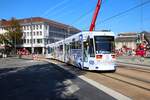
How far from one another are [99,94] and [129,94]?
1.12 m

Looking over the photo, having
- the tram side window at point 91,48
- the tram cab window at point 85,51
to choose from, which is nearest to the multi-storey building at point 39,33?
the tram cab window at point 85,51

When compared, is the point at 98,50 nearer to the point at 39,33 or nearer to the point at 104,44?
the point at 104,44

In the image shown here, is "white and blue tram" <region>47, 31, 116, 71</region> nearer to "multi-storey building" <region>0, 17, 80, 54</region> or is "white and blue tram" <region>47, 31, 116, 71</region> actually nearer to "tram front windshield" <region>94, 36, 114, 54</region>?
"tram front windshield" <region>94, 36, 114, 54</region>

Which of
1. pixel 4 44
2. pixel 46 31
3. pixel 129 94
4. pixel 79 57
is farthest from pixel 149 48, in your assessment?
pixel 129 94

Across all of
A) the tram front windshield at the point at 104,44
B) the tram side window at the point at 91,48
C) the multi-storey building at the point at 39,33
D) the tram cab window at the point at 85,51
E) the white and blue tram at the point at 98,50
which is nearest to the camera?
the white and blue tram at the point at 98,50

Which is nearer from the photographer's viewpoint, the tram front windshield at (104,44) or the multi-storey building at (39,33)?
the tram front windshield at (104,44)

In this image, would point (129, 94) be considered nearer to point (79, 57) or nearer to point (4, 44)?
point (79, 57)

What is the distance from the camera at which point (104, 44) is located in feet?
74.7

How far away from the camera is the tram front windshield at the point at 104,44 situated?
2259cm

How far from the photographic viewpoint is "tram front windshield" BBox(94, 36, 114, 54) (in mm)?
22594

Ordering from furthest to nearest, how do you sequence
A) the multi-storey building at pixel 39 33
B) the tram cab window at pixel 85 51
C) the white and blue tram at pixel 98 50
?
the multi-storey building at pixel 39 33 < the tram cab window at pixel 85 51 < the white and blue tram at pixel 98 50

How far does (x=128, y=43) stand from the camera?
143125mm

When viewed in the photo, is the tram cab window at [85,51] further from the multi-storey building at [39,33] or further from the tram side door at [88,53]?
the multi-storey building at [39,33]

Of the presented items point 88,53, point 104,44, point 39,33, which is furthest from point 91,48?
point 39,33
